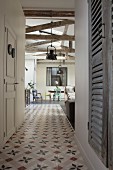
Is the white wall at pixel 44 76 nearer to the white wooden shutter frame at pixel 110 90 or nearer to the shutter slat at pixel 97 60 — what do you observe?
the shutter slat at pixel 97 60

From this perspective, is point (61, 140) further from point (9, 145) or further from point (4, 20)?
point (4, 20)

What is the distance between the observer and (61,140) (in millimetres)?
3502

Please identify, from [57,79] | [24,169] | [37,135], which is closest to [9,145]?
[37,135]

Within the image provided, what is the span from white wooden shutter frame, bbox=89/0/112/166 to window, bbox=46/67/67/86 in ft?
40.3

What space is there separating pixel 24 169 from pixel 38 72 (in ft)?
40.5

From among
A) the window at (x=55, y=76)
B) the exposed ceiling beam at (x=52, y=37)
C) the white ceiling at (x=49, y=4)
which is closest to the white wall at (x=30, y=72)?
the window at (x=55, y=76)

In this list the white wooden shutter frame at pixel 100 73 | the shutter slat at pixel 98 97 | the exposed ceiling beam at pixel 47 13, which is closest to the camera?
the white wooden shutter frame at pixel 100 73

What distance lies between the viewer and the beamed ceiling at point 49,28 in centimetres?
565

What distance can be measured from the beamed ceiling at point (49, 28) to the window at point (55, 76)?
1.48 metres

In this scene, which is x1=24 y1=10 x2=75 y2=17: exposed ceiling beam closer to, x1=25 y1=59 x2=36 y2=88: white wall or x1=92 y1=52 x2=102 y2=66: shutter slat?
x1=92 y1=52 x2=102 y2=66: shutter slat

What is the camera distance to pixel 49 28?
7.53 meters

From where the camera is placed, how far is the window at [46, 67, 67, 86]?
14.3 m

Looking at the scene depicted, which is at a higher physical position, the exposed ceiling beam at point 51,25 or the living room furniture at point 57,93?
the exposed ceiling beam at point 51,25

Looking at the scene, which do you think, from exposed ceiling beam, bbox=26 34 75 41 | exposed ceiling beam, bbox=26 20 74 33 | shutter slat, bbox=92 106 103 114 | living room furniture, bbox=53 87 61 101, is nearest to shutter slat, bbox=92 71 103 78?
shutter slat, bbox=92 106 103 114
